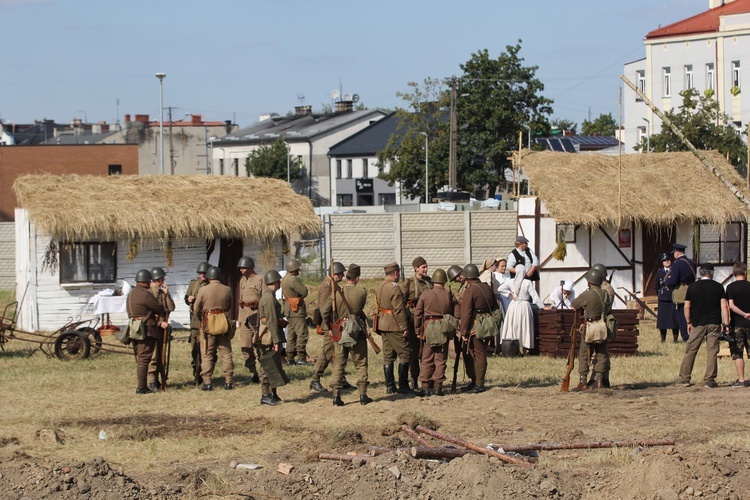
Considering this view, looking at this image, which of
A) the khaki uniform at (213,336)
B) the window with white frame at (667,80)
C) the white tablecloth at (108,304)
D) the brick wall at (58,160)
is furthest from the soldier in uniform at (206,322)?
the brick wall at (58,160)

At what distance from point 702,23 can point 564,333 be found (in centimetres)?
4045

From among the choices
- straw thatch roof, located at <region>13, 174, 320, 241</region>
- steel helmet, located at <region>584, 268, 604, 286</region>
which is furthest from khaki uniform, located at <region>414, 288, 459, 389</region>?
straw thatch roof, located at <region>13, 174, 320, 241</region>

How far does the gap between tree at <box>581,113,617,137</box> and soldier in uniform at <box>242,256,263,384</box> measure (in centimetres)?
7320

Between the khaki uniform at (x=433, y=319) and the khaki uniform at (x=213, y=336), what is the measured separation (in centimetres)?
268

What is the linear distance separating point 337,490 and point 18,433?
4748mm

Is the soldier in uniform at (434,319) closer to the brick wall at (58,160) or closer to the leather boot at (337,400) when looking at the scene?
the leather boot at (337,400)

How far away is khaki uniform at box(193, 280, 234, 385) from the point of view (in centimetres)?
1466

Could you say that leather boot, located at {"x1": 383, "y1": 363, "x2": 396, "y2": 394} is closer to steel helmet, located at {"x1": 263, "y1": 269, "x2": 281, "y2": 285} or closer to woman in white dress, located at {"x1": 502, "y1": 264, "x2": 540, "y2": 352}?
steel helmet, located at {"x1": 263, "y1": 269, "x2": 281, "y2": 285}

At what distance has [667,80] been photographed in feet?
181

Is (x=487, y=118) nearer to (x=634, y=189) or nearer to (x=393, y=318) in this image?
(x=634, y=189)

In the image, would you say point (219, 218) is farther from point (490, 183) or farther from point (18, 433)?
point (490, 183)

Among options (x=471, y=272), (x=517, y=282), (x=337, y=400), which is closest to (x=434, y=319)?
(x=471, y=272)

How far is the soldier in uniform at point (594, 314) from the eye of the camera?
45.7 feet

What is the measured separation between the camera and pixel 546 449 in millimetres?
10305
